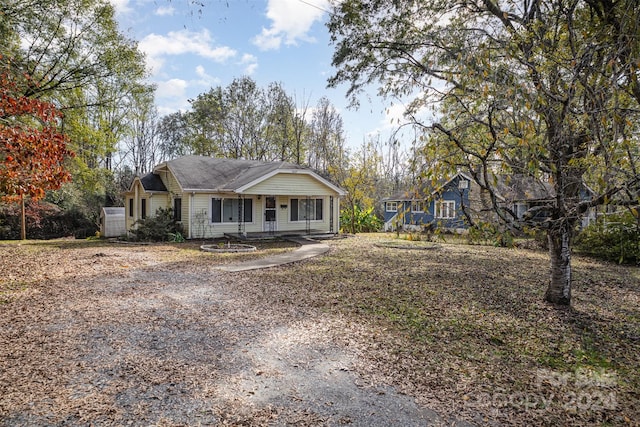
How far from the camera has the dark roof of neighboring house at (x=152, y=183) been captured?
744 inches

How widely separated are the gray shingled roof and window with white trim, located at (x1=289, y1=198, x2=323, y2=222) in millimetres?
2165

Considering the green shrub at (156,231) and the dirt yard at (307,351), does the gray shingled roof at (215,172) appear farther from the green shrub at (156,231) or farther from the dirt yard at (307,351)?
the dirt yard at (307,351)

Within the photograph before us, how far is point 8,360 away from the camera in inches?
170

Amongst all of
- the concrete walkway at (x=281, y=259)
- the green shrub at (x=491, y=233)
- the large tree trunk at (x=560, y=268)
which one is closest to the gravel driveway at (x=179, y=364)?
the green shrub at (x=491, y=233)

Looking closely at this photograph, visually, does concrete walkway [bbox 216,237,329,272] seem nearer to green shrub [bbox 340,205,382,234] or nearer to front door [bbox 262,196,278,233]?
front door [bbox 262,196,278,233]

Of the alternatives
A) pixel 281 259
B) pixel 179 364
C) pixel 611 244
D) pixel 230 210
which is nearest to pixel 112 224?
pixel 230 210

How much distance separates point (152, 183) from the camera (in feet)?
63.4

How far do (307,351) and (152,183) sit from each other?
17250 mm

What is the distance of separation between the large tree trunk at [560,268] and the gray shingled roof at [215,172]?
13479mm

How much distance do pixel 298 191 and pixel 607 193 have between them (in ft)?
54.4

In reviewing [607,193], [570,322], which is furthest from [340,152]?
[607,193]

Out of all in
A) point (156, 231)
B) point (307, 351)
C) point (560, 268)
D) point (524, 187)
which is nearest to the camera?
point (307, 351)

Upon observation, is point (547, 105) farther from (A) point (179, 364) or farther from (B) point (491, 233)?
(A) point (179, 364)

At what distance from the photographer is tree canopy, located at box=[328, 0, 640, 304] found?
3654 millimetres
